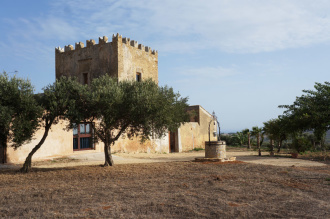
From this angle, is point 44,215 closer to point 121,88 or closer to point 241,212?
point 241,212

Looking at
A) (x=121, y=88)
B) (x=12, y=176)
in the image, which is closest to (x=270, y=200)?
(x=121, y=88)

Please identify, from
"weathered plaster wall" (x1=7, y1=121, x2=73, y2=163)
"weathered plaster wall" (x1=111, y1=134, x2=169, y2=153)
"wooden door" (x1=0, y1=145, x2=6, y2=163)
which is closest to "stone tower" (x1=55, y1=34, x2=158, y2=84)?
"weathered plaster wall" (x1=111, y1=134, x2=169, y2=153)

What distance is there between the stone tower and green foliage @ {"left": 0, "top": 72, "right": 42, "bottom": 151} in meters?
12.5

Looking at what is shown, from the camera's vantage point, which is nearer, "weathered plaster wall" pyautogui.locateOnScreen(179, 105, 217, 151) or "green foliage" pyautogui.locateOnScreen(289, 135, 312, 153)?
"green foliage" pyautogui.locateOnScreen(289, 135, 312, 153)

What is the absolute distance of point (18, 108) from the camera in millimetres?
12359

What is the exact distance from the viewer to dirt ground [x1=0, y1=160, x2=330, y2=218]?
7.05 meters

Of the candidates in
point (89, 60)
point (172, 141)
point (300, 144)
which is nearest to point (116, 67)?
point (89, 60)

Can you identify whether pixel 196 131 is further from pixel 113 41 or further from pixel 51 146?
pixel 51 146

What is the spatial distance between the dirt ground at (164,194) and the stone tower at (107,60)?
13644 mm

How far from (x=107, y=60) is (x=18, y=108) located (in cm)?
1400

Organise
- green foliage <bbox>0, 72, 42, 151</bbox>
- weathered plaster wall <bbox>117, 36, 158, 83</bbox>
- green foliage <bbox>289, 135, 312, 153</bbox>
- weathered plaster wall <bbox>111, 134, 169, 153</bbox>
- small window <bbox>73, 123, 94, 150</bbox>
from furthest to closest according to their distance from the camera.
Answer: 1. weathered plaster wall <bbox>117, 36, 158, 83</bbox>
2. green foliage <bbox>289, 135, 312, 153</bbox>
3. weathered plaster wall <bbox>111, 134, 169, 153</bbox>
4. small window <bbox>73, 123, 94, 150</bbox>
5. green foliage <bbox>0, 72, 42, 151</bbox>

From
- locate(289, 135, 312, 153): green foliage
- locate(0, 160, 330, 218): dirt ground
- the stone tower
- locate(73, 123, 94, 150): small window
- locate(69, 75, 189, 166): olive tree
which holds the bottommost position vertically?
locate(0, 160, 330, 218): dirt ground

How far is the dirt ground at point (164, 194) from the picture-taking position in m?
7.05

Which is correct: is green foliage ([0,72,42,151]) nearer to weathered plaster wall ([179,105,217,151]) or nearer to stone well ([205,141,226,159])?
stone well ([205,141,226,159])
